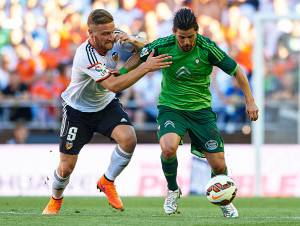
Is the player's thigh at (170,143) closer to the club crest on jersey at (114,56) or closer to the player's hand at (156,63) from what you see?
the player's hand at (156,63)

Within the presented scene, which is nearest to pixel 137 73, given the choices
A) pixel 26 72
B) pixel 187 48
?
pixel 187 48

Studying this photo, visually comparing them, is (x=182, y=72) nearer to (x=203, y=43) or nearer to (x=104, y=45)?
(x=203, y=43)

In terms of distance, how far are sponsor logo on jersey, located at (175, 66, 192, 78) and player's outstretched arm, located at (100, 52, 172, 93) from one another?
296 millimetres

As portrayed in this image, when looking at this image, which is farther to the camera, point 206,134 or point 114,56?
point 114,56

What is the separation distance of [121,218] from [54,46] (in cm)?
1088

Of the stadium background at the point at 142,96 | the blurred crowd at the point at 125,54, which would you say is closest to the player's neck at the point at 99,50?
the stadium background at the point at 142,96

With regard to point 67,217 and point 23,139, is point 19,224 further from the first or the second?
point 23,139

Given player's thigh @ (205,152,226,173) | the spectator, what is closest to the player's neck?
player's thigh @ (205,152,226,173)

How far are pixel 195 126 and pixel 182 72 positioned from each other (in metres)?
0.65

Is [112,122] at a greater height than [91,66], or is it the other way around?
[91,66]

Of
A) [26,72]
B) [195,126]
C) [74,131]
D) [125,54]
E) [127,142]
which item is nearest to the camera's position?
[195,126]

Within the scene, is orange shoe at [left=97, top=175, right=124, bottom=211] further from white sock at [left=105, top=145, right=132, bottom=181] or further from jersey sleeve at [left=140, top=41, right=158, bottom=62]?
jersey sleeve at [left=140, top=41, right=158, bottom=62]

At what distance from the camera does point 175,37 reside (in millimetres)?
9883

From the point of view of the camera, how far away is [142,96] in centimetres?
1950
